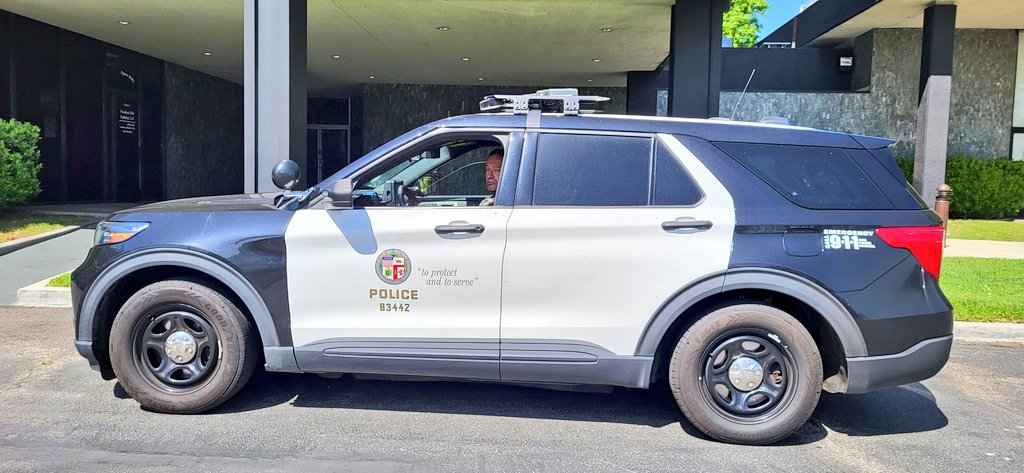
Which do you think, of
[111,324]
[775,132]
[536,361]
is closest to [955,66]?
[775,132]

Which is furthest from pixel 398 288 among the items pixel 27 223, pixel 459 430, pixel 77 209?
pixel 77 209

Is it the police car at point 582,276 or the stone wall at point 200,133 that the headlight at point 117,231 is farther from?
the stone wall at point 200,133

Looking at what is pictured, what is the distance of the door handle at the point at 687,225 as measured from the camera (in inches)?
154

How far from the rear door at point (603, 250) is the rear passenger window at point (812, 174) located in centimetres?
27

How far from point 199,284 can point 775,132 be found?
11.1 feet

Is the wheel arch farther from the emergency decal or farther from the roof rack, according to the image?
the roof rack

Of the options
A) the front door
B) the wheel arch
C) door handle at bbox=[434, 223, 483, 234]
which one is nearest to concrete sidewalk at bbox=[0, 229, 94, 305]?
the front door

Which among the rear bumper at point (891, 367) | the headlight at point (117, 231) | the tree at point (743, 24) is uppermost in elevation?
the tree at point (743, 24)

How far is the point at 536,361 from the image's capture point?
3998 mm

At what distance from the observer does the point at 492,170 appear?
4.62 meters

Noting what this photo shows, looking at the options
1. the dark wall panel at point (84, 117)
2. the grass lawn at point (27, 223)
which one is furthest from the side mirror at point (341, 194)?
the dark wall panel at point (84, 117)

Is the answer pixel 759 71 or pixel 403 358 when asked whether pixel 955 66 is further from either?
pixel 403 358

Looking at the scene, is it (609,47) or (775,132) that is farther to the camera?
(609,47)

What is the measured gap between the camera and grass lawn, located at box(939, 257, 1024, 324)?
7.04 m
